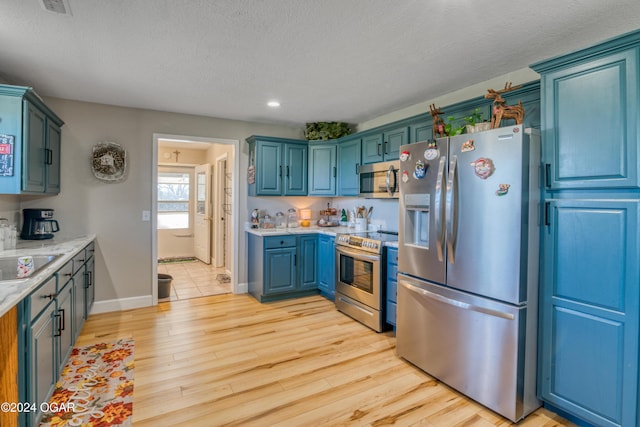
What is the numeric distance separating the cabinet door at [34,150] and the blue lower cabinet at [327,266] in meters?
2.95

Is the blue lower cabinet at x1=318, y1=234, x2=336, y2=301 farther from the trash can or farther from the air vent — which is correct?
the air vent

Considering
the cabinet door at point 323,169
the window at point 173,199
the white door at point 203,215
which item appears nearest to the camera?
the cabinet door at point 323,169

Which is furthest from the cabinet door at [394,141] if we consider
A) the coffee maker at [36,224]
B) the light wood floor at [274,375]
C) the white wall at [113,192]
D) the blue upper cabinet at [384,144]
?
the coffee maker at [36,224]

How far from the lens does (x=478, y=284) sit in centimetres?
213

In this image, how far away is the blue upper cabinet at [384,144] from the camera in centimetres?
352

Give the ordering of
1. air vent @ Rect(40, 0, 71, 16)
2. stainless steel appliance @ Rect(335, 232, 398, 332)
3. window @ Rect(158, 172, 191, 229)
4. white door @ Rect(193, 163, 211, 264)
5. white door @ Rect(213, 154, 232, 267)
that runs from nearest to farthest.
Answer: air vent @ Rect(40, 0, 71, 16), stainless steel appliance @ Rect(335, 232, 398, 332), white door @ Rect(213, 154, 232, 267), white door @ Rect(193, 163, 211, 264), window @ Rect(158, 172, 191, 229)

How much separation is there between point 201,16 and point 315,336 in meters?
2.77

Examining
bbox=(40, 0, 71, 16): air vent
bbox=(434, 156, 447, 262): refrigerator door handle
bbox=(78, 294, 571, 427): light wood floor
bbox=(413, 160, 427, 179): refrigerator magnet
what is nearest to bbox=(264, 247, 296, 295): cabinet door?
bbox=(78, 294, 571, 427): light wood floor

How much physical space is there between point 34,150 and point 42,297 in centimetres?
157

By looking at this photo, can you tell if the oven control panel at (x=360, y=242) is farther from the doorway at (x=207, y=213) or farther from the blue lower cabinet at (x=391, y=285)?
the doorway at (x=207, y=213)

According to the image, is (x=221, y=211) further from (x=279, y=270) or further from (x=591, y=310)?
(x=591, y=310)

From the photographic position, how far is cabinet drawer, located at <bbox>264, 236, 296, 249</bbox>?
4.11 metres

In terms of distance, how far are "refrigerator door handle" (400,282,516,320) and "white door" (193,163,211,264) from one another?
16.0 feet

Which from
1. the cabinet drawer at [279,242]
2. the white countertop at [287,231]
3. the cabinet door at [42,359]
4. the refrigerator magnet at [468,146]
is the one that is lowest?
the cabinet door at [42,359]
